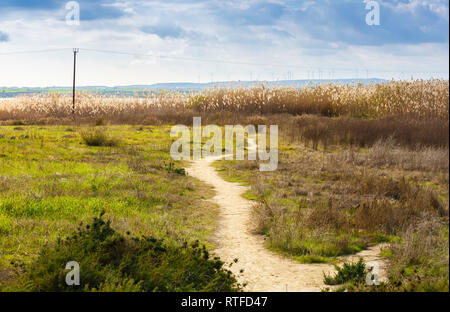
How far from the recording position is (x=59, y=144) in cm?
2102

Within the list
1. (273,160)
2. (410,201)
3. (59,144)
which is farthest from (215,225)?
(59,144)

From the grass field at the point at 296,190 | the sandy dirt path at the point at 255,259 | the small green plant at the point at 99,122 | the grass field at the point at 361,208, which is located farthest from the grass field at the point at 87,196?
the small green plant at the point at 99,122

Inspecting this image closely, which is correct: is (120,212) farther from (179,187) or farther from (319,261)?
(319,261)

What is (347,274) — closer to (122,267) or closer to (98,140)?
(122,267)

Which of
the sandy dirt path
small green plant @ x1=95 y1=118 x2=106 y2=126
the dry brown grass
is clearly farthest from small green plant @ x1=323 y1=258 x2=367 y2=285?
small green plant @ x1=95 y1=118 x2=106 y2=126

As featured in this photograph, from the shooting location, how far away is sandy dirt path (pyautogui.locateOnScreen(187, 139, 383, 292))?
6.89 meters

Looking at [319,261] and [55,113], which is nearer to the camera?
[319,261]

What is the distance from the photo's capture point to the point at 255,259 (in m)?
8.07

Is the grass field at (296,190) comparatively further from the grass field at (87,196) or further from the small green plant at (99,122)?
the small green plant at (99,122)

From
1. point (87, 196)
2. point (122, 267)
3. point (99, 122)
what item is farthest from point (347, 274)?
point (99, 122)

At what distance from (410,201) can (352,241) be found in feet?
4.61

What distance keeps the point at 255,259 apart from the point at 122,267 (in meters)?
2.54

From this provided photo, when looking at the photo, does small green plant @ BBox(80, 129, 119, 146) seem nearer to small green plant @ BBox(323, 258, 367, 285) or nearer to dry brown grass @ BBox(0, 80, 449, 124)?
dry brown grass @ BBox(0, 80, 449, 124)

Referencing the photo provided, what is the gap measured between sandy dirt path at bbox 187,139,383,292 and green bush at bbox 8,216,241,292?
526mm
